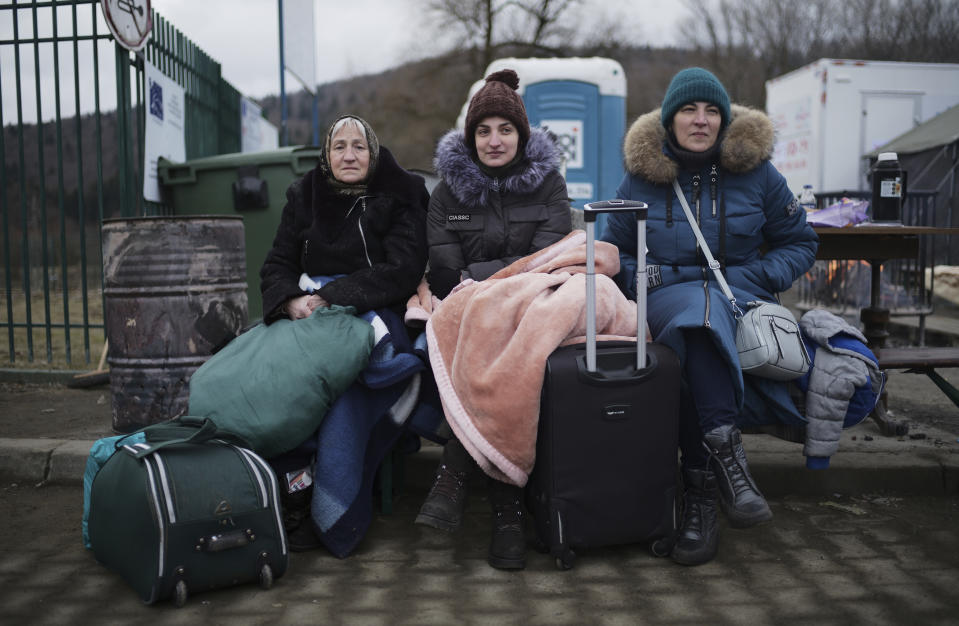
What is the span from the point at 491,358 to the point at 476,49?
1867cm

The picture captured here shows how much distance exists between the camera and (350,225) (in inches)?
133

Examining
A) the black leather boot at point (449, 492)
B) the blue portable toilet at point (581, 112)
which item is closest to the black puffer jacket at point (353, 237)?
the black leather boot at point (449, 492)

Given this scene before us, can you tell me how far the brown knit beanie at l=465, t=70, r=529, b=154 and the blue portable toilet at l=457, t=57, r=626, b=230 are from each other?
4.98 metres

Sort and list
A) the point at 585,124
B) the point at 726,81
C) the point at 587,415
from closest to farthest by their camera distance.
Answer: the point at 587,415, the point at 585,124, the point at 726,81

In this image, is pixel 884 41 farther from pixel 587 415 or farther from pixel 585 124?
pixel 587 415

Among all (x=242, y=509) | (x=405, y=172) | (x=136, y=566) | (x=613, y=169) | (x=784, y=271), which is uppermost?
(x=613, y=169)

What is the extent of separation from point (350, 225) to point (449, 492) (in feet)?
4.17

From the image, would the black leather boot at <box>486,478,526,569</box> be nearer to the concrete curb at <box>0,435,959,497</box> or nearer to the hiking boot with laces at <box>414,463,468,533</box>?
the hiking boot with laces at <box>414,463,468,533</box>

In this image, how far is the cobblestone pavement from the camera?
2361 millimetres

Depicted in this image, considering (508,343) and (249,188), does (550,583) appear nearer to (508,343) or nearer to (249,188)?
(508,343)

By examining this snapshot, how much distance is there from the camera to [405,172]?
136 inches

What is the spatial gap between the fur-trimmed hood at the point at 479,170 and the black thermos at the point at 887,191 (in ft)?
7.18

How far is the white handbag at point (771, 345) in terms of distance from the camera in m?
2.75

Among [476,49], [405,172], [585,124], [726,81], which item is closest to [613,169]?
[585,124]
